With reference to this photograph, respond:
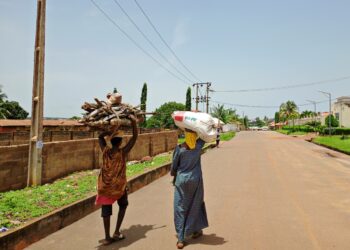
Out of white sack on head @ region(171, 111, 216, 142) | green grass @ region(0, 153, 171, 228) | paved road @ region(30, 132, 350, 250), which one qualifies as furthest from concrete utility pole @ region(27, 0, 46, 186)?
white sack on head @ region(171, 111, 216, 142)

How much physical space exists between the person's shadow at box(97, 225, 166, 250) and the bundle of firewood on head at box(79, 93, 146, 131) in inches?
65.4

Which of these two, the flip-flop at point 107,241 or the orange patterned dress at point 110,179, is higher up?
the orange patterned dress at point 110,179

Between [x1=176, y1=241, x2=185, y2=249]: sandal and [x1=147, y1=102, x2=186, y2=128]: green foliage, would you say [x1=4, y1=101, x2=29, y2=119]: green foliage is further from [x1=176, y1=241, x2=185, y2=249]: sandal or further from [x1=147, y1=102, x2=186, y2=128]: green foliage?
[x1=176, y1=241, x2=185, y2=249]: sandal

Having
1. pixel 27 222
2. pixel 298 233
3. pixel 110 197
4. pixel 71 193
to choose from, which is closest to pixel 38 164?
pixel 71 193

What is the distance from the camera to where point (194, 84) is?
47000mm

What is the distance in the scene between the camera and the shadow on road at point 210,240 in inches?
194

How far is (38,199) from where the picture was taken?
6.60 m

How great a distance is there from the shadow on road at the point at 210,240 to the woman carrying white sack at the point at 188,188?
12cm

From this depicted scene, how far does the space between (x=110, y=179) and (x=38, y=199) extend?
2531 millimetres

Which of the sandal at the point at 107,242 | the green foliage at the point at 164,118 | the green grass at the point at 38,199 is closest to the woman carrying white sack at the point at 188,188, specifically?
the sandal at the point at 107,242

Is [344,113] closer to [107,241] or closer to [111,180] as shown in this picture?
[111,180]

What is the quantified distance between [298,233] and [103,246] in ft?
9.97

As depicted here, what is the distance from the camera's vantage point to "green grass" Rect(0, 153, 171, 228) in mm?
5410

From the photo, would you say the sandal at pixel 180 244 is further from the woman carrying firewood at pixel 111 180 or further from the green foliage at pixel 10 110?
the green foliage at pixel 10 110
